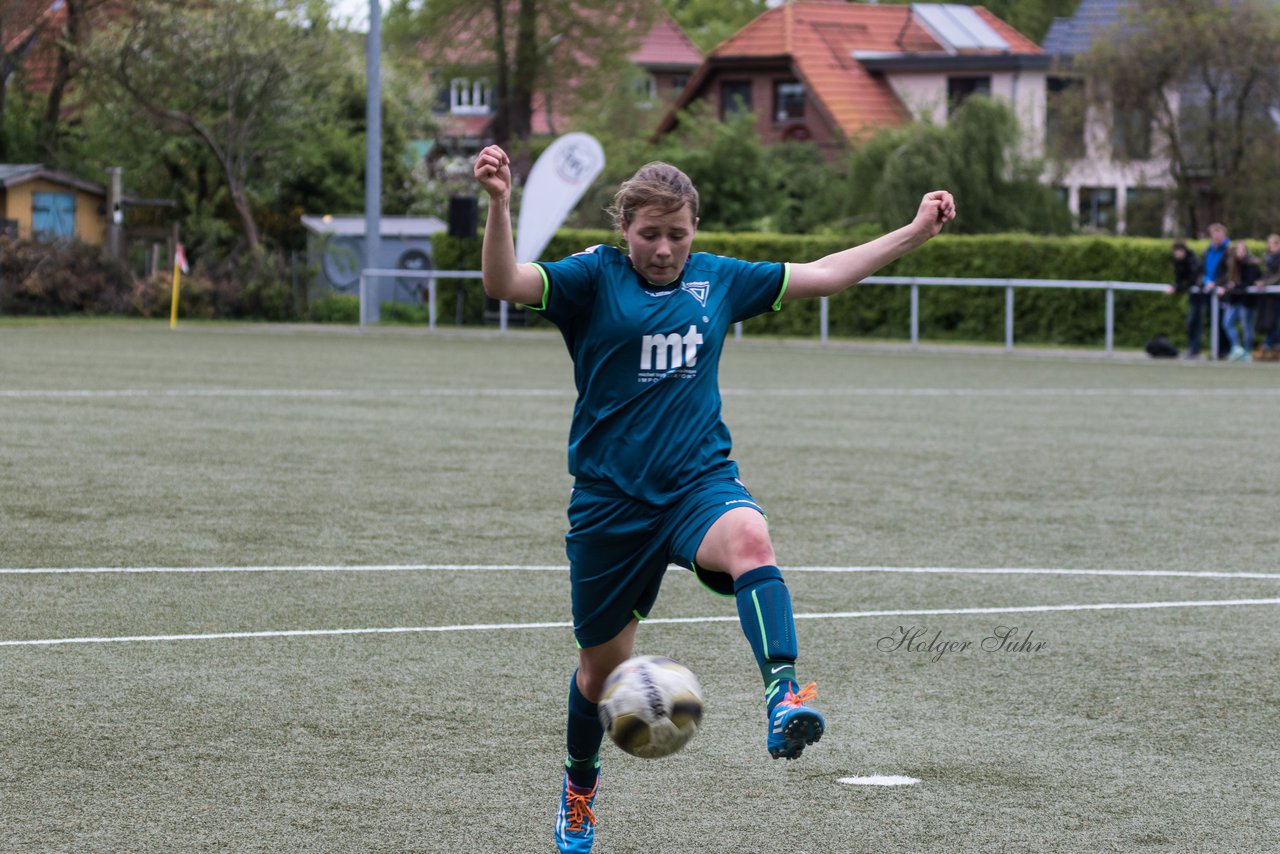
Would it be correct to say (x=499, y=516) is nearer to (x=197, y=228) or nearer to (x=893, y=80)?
(x=197, y=228)

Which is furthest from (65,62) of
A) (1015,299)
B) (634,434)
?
(634,434)

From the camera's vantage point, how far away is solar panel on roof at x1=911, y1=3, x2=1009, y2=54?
65.1 metres

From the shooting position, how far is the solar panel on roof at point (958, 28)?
65.1 meters

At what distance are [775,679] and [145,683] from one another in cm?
303

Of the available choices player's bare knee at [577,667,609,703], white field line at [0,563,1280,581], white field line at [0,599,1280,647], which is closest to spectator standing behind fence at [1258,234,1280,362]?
white field line at [0,563,1280,581]

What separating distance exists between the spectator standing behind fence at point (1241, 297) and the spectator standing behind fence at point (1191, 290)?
37 centimetres

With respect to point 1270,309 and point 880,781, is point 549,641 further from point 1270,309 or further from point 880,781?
point 1270,309

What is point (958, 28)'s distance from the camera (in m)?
66.4

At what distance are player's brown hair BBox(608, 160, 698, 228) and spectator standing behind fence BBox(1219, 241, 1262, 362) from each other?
2450 cm

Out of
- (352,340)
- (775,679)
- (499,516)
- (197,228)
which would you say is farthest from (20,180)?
(775,679)

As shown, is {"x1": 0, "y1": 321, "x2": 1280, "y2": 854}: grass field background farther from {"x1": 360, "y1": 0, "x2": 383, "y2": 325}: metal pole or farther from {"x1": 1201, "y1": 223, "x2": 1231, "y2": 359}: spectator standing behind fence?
{"x1": 360, "y1": 0, "x2": 383, "y2": 325}: metal pole

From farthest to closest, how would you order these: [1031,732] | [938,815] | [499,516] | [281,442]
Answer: [281,442]
[499,516]
[1031,732]
[938,815]

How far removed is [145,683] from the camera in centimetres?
686

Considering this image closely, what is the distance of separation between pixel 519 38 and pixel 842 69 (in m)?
14.3
